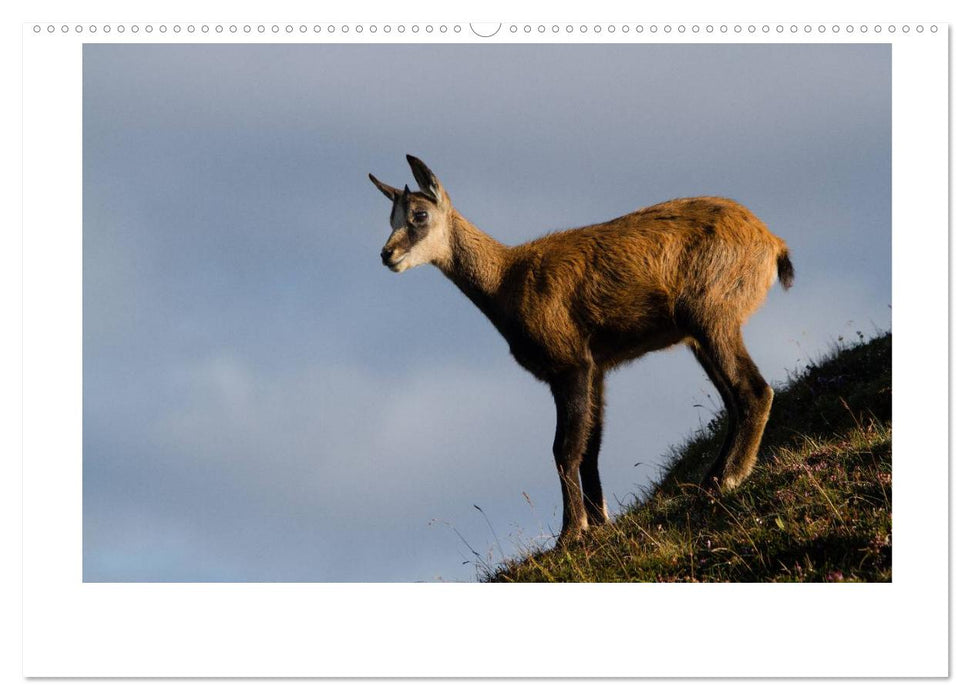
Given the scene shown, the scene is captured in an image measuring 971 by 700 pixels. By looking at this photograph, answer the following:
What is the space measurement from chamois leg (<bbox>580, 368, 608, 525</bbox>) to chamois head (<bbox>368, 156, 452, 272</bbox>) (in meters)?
1.94

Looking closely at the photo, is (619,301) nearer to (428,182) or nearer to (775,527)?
(428,182)

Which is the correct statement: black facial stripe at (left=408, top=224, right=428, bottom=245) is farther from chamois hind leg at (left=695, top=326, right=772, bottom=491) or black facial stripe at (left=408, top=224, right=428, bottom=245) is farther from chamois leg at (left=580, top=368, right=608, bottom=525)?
chamois hind leg at (left=695, top=326, right=772, bottom=491)

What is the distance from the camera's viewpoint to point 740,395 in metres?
9.48

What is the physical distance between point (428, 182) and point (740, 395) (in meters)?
3.48

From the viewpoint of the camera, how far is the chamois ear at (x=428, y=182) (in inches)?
387

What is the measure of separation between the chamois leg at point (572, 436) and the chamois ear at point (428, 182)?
211 centimetres
